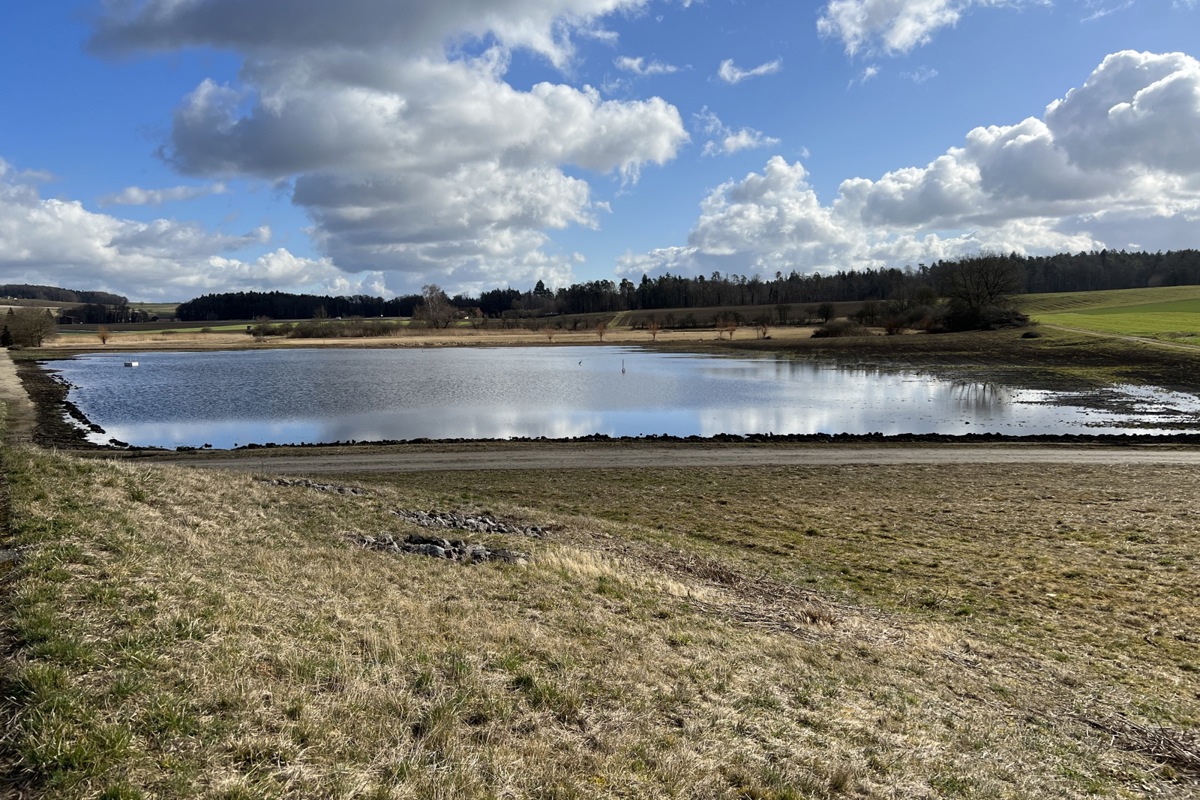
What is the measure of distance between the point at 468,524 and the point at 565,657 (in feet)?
23.9

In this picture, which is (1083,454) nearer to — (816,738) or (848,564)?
(848,564)

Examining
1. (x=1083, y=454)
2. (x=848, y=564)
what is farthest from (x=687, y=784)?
(x=1083, y=454)

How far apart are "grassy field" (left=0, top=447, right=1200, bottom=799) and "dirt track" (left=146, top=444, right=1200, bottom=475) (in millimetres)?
9211

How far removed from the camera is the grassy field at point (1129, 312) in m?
73.6

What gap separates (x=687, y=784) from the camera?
5.05 m

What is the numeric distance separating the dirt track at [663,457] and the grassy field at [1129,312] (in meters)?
49.5

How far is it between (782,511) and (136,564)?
14.2 meters

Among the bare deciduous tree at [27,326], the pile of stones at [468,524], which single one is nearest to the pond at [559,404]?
the pile of stones at [468,524]

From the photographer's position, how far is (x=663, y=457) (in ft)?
85.0

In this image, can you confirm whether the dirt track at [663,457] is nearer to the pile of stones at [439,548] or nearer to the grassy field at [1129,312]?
the pile of stones at [439,548]

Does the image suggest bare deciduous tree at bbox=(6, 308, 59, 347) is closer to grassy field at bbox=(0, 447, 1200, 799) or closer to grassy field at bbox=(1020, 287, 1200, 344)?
grassy field at bbox=(0, 447, 1200, 799)

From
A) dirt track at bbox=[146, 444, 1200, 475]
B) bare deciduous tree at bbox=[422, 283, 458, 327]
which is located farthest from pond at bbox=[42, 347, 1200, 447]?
bare deciduous tree at bbox=[422, 283, 458, 327]

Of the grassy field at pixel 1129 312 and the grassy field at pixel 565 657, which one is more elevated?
the grassy field at pixel 1129 312

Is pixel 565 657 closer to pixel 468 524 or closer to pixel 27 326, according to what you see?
pixel 468 524
